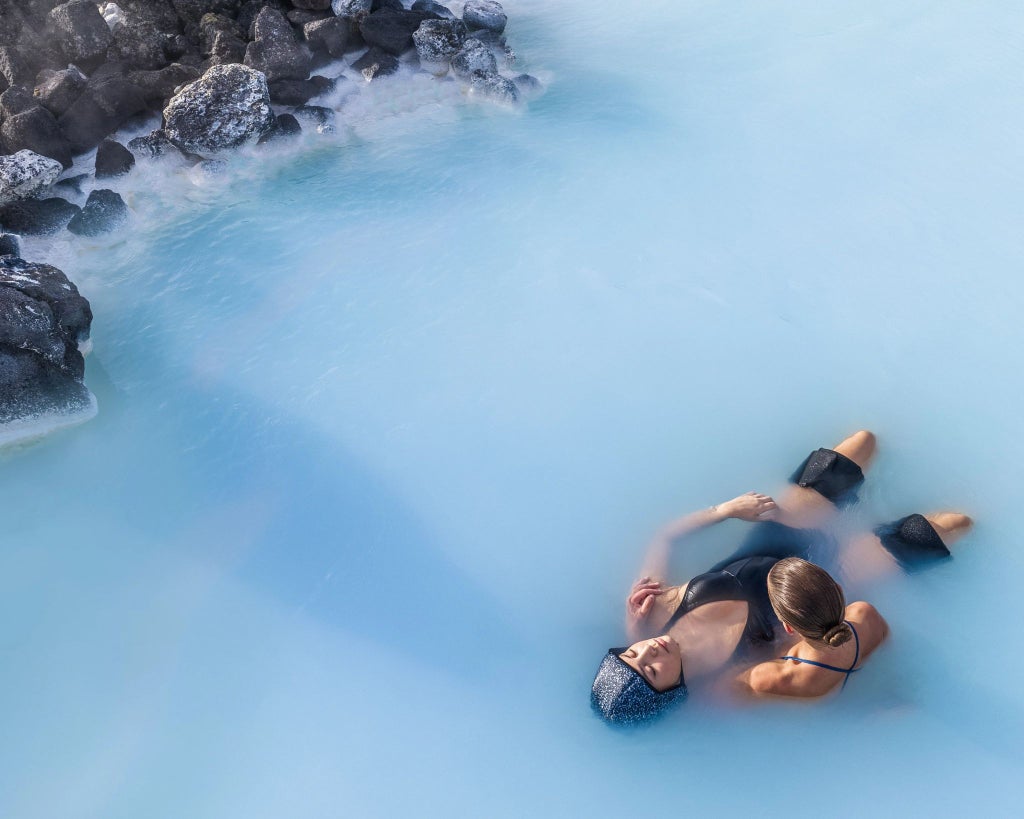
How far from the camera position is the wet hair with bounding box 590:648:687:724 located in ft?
10.8

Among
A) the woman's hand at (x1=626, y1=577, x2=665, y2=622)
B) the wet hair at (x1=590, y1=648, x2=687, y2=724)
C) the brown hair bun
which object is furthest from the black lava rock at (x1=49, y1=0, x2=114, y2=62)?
the brown hair bun

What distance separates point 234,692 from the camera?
3736 millimetres

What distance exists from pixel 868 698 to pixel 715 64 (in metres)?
6.68

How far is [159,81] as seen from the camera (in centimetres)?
679

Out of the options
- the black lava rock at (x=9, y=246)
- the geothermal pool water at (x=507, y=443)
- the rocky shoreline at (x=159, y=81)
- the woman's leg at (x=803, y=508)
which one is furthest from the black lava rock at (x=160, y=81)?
the woman's leg at (x=803, y=508)

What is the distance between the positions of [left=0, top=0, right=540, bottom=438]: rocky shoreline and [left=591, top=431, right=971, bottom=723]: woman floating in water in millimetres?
3927

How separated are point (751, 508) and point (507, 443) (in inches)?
61.9

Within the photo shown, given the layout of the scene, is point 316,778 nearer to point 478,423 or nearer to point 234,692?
point 234,692

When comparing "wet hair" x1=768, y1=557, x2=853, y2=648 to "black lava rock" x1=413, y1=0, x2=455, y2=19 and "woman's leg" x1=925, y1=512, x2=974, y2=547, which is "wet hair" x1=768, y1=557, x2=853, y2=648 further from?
"black lava rock" x1=413, y1=0, x2=455, y2=19

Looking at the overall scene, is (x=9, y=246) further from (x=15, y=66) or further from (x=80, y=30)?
(x=80, y=30)

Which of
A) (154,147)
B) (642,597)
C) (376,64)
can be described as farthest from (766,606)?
(376,64)

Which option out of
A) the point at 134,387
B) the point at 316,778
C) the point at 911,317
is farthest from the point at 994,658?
the point at 134,387

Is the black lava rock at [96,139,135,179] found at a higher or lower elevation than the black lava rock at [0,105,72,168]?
lower

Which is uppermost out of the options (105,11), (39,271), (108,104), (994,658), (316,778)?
(105,11)
